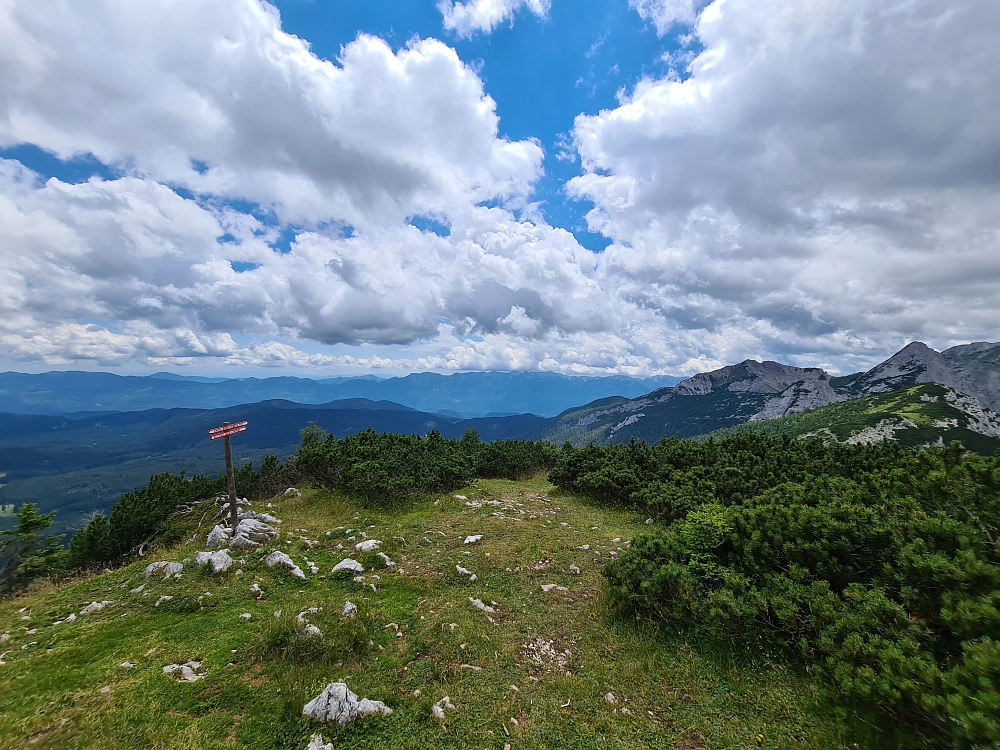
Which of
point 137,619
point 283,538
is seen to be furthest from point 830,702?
point 283,538

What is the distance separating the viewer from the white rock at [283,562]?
1189 cm

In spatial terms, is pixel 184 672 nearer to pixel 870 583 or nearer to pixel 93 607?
pixel 93 607

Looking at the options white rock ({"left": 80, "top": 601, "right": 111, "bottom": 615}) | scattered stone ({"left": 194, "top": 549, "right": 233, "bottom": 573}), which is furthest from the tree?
scattered stone ({"left": 194, "top": 549, "right": 233, "bottom": 573})

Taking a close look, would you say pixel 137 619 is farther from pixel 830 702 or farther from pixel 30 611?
pixel 830 702

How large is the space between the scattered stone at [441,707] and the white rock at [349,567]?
19.5 feet

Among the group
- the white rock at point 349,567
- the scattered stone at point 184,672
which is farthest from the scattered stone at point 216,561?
the scattered stone at point 184,672

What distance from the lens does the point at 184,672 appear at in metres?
7.49

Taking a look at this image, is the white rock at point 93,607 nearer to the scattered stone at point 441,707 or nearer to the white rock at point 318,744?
the white rock at point 318,744

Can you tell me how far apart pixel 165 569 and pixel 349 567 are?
4.95 m

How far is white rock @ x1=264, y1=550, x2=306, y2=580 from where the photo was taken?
39.0ft

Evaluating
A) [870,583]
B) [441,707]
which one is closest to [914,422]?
[870,583]

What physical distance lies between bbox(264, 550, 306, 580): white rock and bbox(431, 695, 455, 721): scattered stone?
6564mm

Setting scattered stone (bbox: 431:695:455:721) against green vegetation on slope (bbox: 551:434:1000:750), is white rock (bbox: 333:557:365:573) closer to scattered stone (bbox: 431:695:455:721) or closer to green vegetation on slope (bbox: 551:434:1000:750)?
scattered stone (bbox: 431:695:455:721)

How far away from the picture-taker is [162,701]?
677 cm
